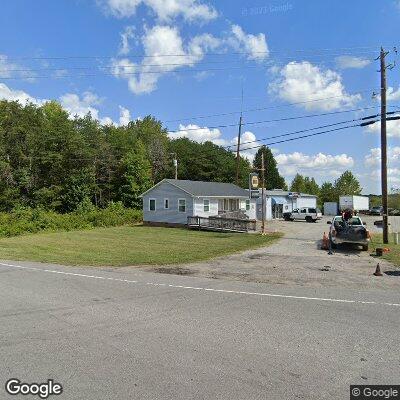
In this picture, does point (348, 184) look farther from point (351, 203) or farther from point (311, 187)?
point (351, 203)

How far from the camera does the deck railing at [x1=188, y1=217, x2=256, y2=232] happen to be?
3350cm

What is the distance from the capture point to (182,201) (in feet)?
129

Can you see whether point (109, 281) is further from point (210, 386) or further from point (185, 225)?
point (185, 225)

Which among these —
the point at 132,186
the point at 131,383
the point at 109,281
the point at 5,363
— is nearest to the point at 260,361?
the point at 131,383

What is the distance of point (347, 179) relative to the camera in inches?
3888

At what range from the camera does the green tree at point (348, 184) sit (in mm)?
95250

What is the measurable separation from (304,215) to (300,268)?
36819 mm

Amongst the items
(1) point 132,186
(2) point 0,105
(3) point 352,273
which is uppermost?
(2) point 0,105

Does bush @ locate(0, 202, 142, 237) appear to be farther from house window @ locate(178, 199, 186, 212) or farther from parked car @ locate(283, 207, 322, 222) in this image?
parked car @ locate(283, 207, 322, 222)

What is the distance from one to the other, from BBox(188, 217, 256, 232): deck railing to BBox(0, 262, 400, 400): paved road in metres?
22.8

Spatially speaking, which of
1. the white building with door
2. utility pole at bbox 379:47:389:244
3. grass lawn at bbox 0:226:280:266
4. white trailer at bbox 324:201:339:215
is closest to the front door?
the white building with door

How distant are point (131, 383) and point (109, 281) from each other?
7.55 metres

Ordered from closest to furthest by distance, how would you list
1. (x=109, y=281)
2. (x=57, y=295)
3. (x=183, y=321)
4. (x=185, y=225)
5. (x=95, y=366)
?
(x=95, y=366) < (x=183, y=321) < (x=57, y=295) < (x=109, y=281) < (x=185, y=225)

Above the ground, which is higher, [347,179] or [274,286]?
[347,179]
